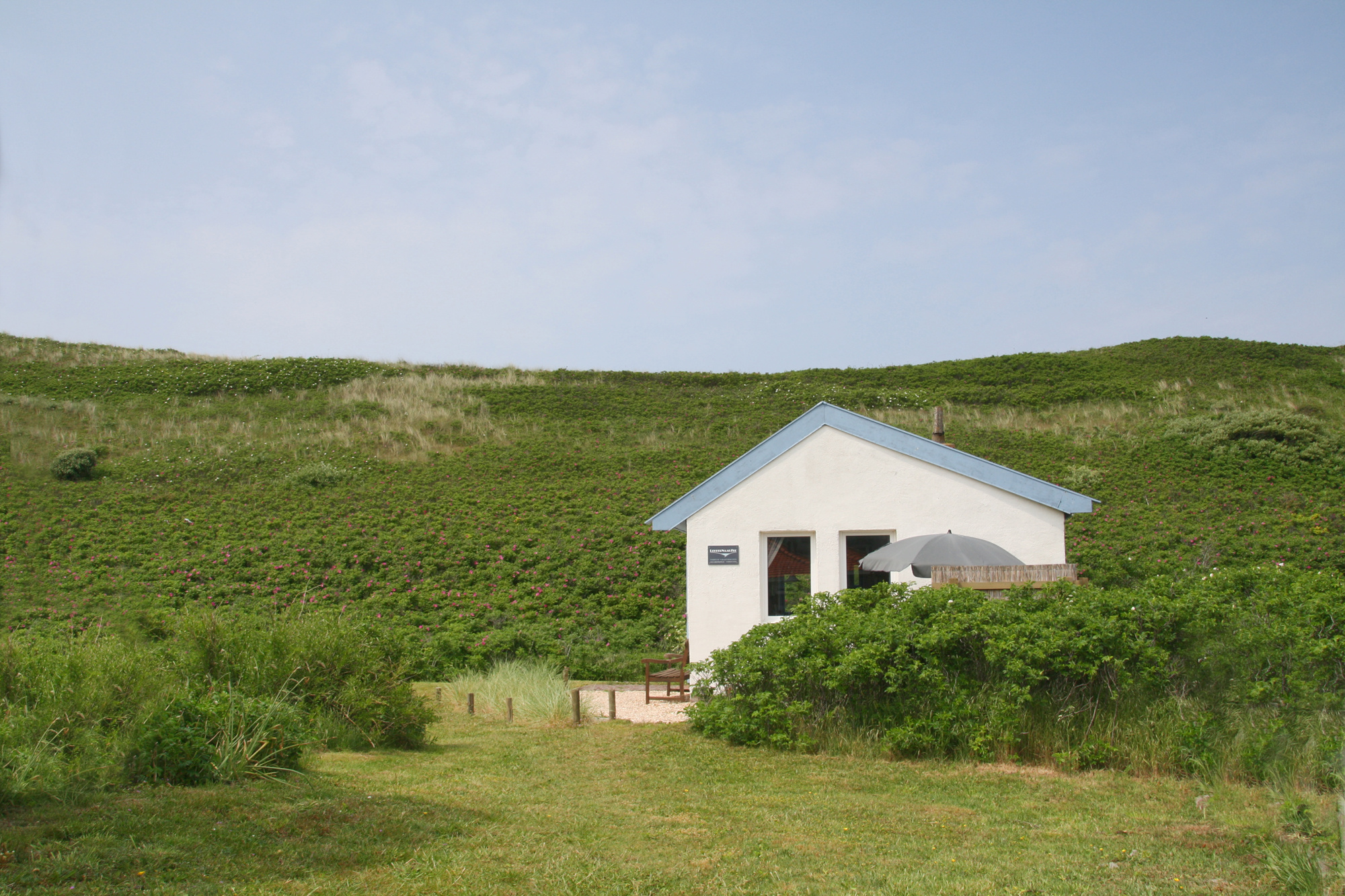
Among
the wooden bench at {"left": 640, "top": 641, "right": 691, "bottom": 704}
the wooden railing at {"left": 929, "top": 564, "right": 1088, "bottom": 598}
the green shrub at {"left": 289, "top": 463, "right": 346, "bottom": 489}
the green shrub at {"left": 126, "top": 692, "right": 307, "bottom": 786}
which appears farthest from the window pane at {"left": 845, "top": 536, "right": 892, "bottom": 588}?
the green shrub at {"left": 289, "top": 463, "right": 346, "bottom": 489}

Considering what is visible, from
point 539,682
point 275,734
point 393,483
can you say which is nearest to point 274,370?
point 393,483

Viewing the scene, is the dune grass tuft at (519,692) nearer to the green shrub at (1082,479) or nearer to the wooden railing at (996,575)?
the wooden railing at (996,575)

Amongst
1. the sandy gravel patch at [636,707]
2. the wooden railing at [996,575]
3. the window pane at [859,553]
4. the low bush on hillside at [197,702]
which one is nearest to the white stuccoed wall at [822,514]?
the window pane at [859,553]

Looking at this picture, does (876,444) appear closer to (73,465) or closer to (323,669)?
(323,669)

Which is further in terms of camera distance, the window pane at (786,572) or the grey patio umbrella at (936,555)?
the window pane at (786,572)

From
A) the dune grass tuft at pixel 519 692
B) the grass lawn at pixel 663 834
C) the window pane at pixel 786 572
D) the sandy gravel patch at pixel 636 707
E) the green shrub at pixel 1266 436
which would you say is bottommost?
the sandy gravel patch at pixel 636 707

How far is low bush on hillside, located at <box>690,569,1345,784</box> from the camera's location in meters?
6.84

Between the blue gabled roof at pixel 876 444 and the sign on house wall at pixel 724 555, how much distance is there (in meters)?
0.59

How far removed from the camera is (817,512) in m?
12.0

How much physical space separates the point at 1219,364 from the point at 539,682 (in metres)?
39.6

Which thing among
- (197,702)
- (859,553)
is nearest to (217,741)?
(197,702)

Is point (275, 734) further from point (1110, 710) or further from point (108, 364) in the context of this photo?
point (108, 364)

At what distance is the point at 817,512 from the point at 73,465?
2645cm

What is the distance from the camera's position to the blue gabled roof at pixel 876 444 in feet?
37.4
